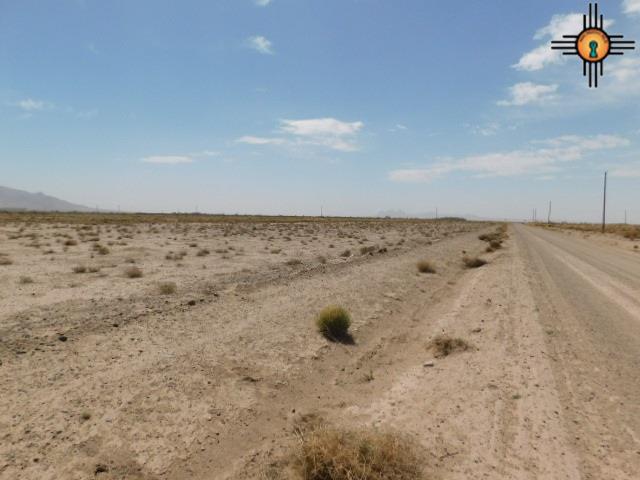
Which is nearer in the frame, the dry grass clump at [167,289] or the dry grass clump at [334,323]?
the dry grass clump at [334,323]

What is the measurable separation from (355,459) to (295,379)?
3320mm

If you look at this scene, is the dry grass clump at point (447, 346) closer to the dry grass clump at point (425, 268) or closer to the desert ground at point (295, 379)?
the desert ground at point (295, 379)

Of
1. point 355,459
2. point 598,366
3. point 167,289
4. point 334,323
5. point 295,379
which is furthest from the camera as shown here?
point 167,289

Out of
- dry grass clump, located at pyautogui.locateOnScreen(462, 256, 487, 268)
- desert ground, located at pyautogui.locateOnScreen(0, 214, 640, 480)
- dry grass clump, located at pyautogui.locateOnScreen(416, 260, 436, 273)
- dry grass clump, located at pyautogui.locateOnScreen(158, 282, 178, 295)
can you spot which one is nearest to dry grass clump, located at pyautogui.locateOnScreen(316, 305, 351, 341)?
desert ground, located at pyautogui.locateOnScreen(0, 214, 640, 480)

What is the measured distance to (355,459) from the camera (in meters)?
4.12

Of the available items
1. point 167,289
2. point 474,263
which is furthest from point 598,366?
point 474,263

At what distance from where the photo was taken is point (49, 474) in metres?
4.41

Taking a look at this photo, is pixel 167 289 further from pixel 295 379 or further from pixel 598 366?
pixel 598 366

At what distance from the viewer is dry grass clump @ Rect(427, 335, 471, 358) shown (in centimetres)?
838

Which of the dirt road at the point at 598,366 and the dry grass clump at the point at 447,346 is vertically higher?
the dirt road at the point at 598,366

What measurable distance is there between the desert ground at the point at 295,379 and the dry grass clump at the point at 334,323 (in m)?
0.27

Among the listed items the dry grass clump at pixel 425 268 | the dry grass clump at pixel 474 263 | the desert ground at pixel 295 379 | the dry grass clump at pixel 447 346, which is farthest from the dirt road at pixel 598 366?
the dry grass clump at pixel 474 263

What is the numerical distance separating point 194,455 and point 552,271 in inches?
740

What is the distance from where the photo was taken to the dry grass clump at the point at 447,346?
27.5 ft
